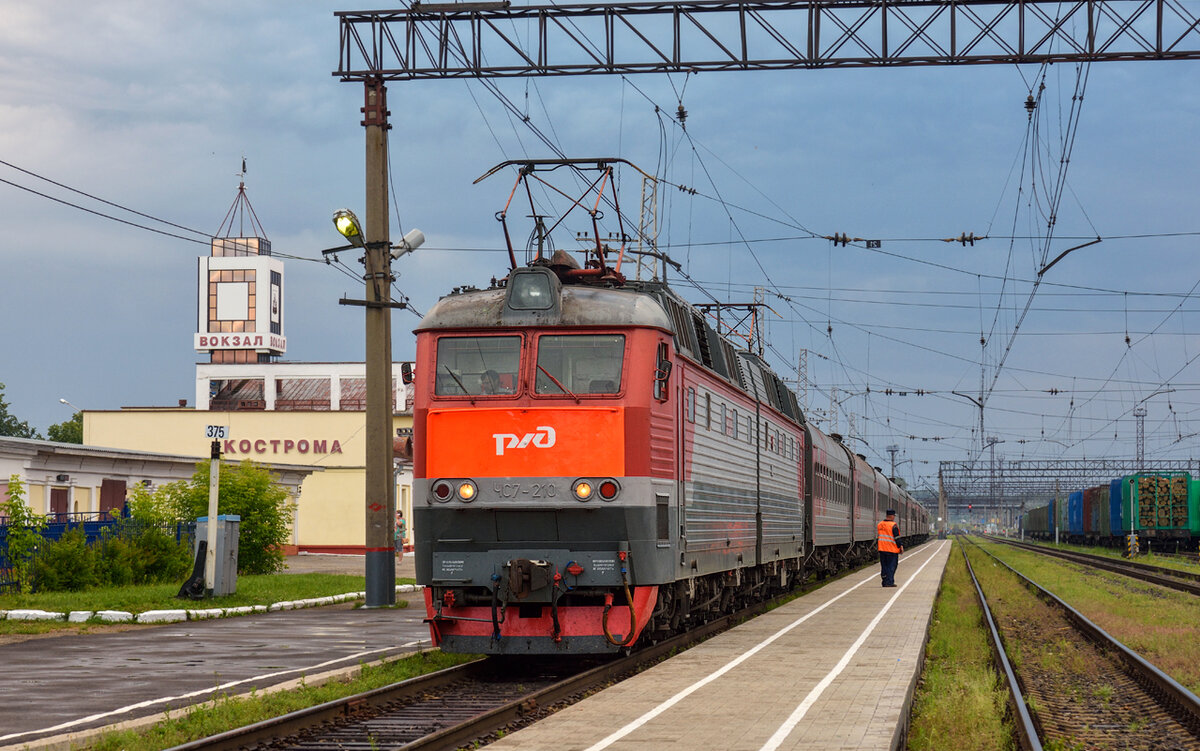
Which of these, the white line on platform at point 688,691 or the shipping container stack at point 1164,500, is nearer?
the white line on platform at point 688,691

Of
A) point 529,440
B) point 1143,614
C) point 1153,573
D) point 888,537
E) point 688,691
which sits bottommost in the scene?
point 1153,573

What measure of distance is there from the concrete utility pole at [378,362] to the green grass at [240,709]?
765cm

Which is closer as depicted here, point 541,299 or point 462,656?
point 541,299

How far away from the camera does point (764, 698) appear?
11.0 metres

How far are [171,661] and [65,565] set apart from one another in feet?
31.9

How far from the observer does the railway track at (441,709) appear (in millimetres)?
9250

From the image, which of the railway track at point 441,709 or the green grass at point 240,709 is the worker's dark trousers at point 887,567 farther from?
the green grass at point 240,709

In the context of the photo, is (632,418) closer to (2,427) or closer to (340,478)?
(340,478)

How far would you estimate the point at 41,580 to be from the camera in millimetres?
22359

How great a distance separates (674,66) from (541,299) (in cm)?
761

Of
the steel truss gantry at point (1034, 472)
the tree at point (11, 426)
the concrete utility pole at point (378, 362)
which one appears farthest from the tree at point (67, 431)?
the concrete utility pole at point (378, 362)

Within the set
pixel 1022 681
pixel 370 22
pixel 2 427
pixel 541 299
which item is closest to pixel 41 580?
pixel 370 22

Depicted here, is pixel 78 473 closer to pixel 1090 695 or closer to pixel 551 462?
pixel 551 462

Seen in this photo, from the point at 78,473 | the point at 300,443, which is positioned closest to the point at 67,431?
the point at 300,443
